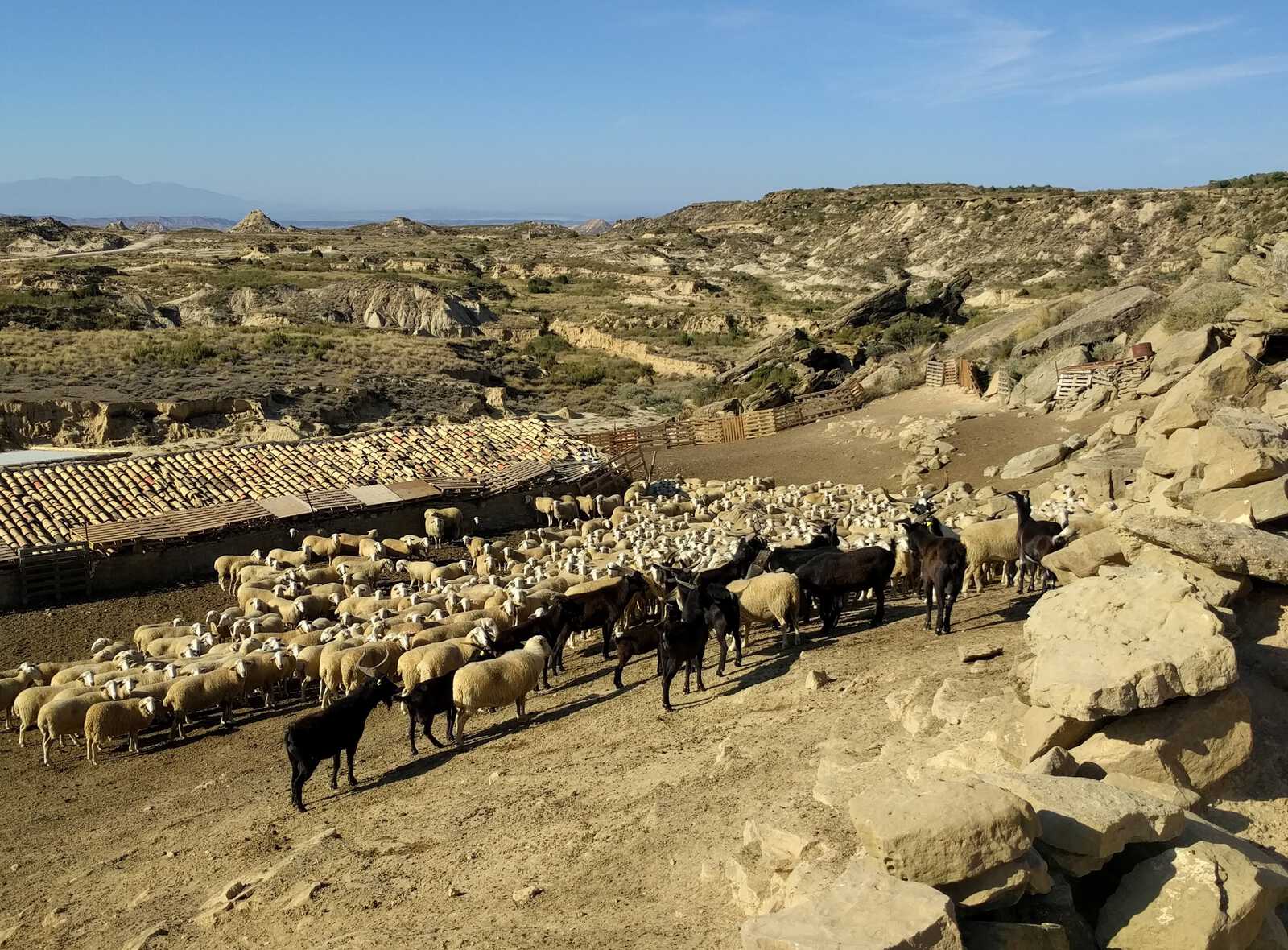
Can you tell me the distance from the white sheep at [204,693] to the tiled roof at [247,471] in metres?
9.10

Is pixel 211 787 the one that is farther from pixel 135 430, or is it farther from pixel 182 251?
pixel 182 251

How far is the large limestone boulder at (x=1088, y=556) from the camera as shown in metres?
12.3

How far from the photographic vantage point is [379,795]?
→ 1112 centimetres

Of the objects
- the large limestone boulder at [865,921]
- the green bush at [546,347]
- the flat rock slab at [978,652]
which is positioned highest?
the large limestone boulder at [865,921]

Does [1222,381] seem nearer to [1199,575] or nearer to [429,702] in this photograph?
[1199,575]

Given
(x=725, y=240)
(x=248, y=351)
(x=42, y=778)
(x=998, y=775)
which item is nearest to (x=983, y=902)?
(x=998, y=775)

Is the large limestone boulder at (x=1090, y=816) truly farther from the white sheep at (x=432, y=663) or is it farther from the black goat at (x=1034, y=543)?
the black goat at (x=1034, y=543)

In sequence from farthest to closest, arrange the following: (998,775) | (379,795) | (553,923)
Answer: (379,795)
(553,923)
(998,775)

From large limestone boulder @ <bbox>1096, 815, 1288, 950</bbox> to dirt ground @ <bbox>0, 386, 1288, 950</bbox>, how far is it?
1706 millimetres

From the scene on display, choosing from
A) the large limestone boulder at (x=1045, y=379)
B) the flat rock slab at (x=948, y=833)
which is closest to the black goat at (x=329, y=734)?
the flat rock slab at (x=948, y=833)

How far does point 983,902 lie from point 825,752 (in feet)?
12.4

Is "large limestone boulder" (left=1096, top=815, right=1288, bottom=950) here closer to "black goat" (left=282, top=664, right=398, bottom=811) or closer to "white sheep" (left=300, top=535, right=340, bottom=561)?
"black goat" (left=282, top=664, right=398, bottom=811)

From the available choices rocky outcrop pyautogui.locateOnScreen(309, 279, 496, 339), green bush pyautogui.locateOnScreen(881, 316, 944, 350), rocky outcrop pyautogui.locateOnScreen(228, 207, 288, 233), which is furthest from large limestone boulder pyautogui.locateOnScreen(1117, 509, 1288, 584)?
→ rocky outcrop pyautogui.locateOnScreen(228, 207, 288, 233)

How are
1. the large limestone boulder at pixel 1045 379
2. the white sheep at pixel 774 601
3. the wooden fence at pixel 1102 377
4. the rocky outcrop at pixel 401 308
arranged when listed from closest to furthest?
the white sheep at pixel 774 601 → the wooden fence at pixel 1102 377 → the large limestone boulder at pixel 1045 379 → the rocky outcrop at pixel 401 308
